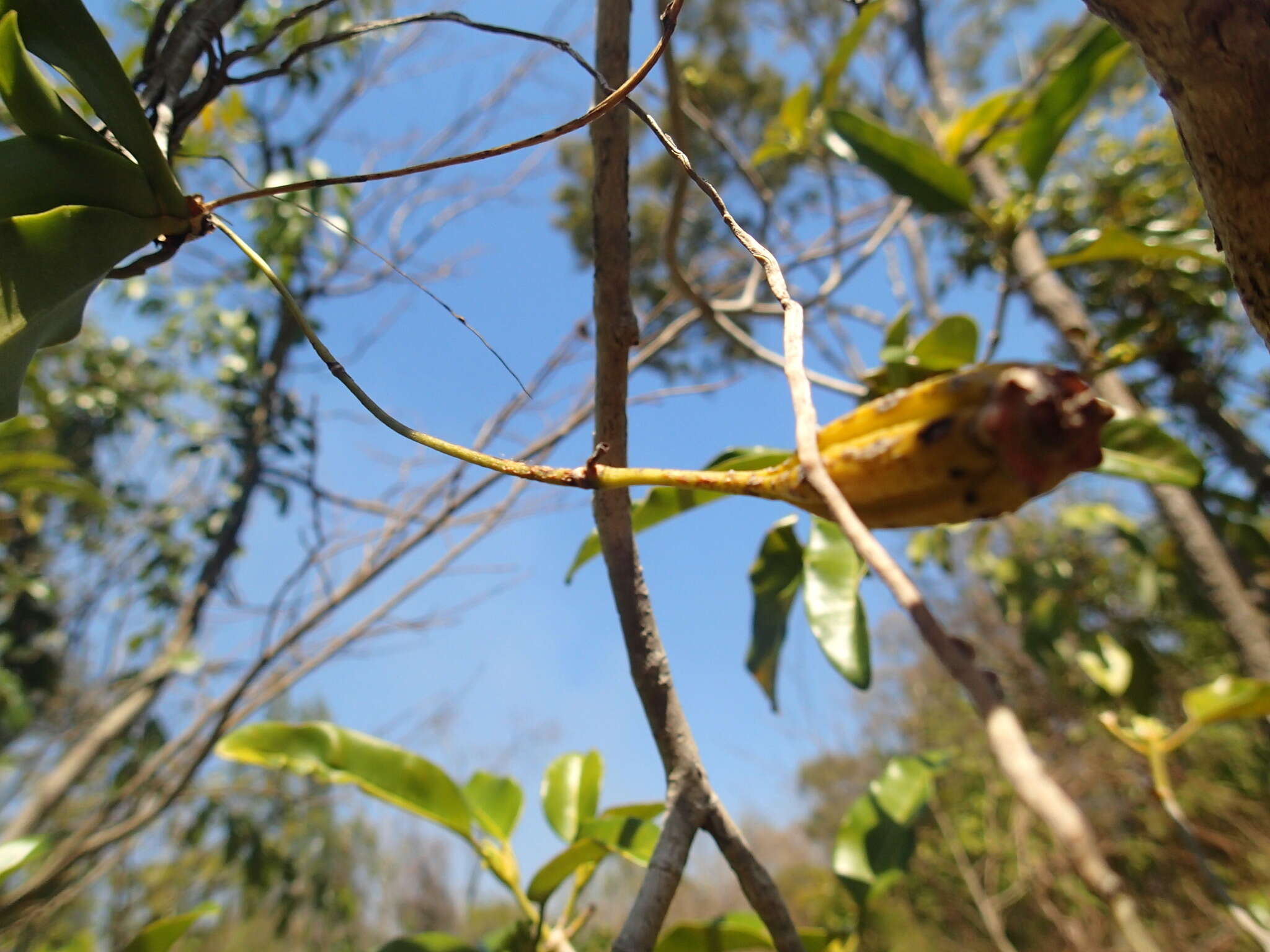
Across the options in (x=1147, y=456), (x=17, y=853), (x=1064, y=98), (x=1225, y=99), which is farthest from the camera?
(x=1064, y=98)

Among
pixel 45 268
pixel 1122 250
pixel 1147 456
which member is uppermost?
pixel 1122 250

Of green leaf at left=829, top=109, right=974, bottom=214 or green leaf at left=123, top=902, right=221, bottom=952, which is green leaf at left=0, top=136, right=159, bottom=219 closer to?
green leaf at left=123, top=902, right=221, bottom=952

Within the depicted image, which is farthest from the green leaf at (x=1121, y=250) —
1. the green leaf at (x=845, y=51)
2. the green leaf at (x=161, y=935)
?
the green leaf at (x=161, y=935)

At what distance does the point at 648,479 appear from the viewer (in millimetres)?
328

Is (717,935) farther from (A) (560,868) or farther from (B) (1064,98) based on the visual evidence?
(B) (1064,98)

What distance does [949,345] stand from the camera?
904 millimetres

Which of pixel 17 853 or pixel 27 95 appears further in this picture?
pixel 17 853

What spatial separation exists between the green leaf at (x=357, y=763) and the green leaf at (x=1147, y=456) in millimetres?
889

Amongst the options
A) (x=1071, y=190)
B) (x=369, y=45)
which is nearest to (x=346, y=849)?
(x=369, y=45)

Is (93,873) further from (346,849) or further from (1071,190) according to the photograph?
(346,849)

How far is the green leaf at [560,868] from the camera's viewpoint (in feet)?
2.43

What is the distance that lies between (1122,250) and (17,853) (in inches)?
60.2

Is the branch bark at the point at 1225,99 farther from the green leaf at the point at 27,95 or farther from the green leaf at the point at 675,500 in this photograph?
the green leaf at the point at 27,95

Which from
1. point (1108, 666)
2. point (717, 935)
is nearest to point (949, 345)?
point (717, 935)
